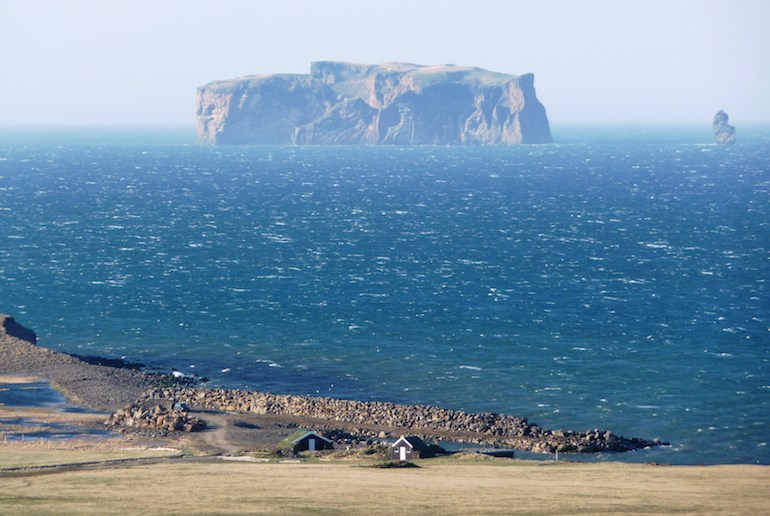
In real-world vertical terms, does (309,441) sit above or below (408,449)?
below

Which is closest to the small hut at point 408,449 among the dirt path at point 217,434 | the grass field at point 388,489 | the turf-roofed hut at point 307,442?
the grass field at point 388,489

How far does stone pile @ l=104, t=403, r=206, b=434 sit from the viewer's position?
73.4 m

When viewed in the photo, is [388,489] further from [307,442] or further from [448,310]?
[448,310]

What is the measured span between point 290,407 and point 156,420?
9272 millimetres

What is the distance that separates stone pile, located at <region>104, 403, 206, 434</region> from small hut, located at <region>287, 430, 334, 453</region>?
8.76m

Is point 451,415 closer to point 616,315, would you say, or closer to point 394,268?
point 616,315

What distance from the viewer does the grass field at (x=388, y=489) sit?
4766cm

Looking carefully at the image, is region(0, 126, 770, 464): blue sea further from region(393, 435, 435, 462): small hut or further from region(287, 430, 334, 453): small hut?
→ region(287, 430, 334, 453): small hut

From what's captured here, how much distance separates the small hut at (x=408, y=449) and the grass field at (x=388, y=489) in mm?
3208

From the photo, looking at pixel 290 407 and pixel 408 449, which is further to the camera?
pixel 290 407

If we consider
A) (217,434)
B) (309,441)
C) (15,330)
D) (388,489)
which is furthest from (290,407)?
(15,330)

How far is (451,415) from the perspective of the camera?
75000mm

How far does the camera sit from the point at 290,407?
78.6 meters

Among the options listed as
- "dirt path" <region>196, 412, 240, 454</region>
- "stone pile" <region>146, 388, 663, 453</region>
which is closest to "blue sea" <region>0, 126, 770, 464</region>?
"stone pile" <region>146, 388, 663, 453</region>
